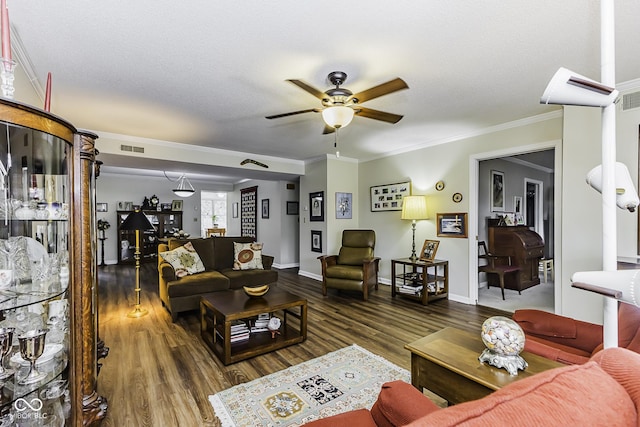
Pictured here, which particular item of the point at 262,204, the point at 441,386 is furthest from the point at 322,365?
the point at 262,204

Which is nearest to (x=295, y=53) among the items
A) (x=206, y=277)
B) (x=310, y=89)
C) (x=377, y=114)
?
(x=310, y=89)

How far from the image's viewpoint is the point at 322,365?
7.86 feet

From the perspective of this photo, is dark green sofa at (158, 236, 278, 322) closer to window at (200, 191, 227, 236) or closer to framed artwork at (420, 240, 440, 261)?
framed artwork at (420, 240, 440, 261)

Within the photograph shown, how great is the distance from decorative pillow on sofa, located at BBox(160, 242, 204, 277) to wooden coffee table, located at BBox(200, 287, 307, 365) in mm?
963

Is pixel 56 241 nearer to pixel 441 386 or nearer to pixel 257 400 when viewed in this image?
pixel 257 400

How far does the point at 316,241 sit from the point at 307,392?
3.83 meters

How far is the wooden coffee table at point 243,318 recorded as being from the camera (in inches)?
97.2

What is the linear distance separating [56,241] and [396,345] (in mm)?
2690

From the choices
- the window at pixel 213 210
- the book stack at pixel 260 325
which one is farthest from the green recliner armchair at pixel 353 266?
the window at pixel 213 210

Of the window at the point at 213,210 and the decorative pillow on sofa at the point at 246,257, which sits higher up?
the window at the point at 213,210

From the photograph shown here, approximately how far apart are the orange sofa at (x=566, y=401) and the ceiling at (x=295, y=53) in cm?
184

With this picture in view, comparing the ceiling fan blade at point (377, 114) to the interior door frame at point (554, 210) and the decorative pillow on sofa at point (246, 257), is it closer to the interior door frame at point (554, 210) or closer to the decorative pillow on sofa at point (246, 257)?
the interior door frame at point (554, 210)

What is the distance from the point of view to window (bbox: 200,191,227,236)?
9.89m

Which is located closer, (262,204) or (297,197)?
(297,197)
